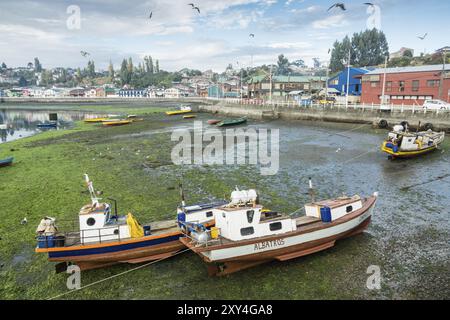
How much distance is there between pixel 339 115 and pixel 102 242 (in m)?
54.0

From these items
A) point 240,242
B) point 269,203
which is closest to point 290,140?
point 269,203

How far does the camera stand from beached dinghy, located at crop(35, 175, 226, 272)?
1323 centimetres

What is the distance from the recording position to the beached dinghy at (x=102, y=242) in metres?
13.2

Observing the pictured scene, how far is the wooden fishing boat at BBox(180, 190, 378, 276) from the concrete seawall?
3926cm

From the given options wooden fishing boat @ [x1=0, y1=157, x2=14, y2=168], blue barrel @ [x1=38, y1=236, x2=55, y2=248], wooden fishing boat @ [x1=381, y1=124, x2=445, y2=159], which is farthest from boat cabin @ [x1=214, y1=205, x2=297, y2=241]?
wooden fishing boat @ [x1=0, y1=157, x2=14, y2=168]

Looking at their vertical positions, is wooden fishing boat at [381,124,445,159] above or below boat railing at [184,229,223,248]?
above

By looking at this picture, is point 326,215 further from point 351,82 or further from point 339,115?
point 351,82

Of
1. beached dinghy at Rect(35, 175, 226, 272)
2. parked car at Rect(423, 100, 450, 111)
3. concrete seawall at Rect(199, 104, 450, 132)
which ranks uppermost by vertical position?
parked car at Rect(423, 100, 450, 111)

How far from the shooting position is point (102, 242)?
542 inches

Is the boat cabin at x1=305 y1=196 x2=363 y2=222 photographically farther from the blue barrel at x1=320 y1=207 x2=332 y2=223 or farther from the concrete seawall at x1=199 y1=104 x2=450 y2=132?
the concrete seawall at x1=199 y1=104 x2=450 y2=132

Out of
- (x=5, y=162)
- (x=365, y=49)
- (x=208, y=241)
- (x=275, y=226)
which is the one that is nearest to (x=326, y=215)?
(x=275, y=226)

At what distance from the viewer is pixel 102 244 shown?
13.4 m

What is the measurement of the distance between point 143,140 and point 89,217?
36.0 meters

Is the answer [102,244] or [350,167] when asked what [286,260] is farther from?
[350,167]
